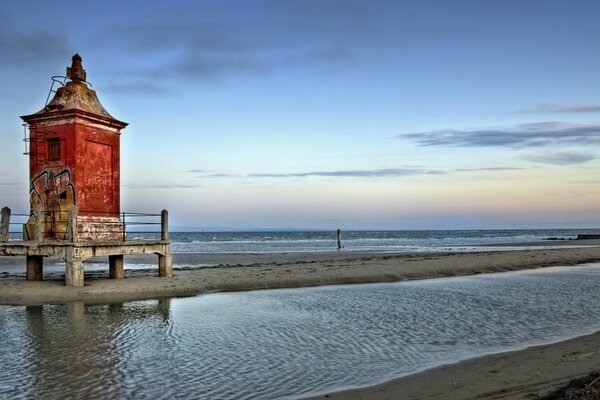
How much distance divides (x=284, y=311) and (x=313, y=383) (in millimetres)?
7497

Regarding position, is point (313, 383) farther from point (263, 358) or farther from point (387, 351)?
point (387, 351)

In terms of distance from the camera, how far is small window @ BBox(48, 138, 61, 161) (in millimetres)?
19922

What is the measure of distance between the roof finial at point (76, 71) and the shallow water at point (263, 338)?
9436 millimetres

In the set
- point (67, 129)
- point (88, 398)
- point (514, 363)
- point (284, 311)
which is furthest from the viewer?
point (67, 129)

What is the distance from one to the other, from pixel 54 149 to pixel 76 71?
11.5ft

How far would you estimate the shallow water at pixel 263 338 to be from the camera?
27.8 ft

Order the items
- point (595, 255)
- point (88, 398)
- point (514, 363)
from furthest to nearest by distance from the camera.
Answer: point (595, 255)
point (514, 363)
point (88, 398)

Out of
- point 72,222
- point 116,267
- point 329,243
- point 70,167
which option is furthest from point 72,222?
point 329,243

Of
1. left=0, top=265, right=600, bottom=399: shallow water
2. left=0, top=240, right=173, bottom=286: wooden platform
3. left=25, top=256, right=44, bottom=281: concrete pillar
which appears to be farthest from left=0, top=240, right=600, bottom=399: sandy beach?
left=0, top=265, right=600, bottom=399: shallow water

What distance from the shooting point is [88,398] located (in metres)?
7.65

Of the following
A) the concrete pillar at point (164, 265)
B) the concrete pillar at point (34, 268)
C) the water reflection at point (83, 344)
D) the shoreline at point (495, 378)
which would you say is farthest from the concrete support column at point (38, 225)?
the shoreline at point (495, 378)

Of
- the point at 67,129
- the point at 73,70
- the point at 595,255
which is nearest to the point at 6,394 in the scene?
the point at 67,129

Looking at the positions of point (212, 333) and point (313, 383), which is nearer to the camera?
point (313, 383)

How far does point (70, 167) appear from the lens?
19.6 m
